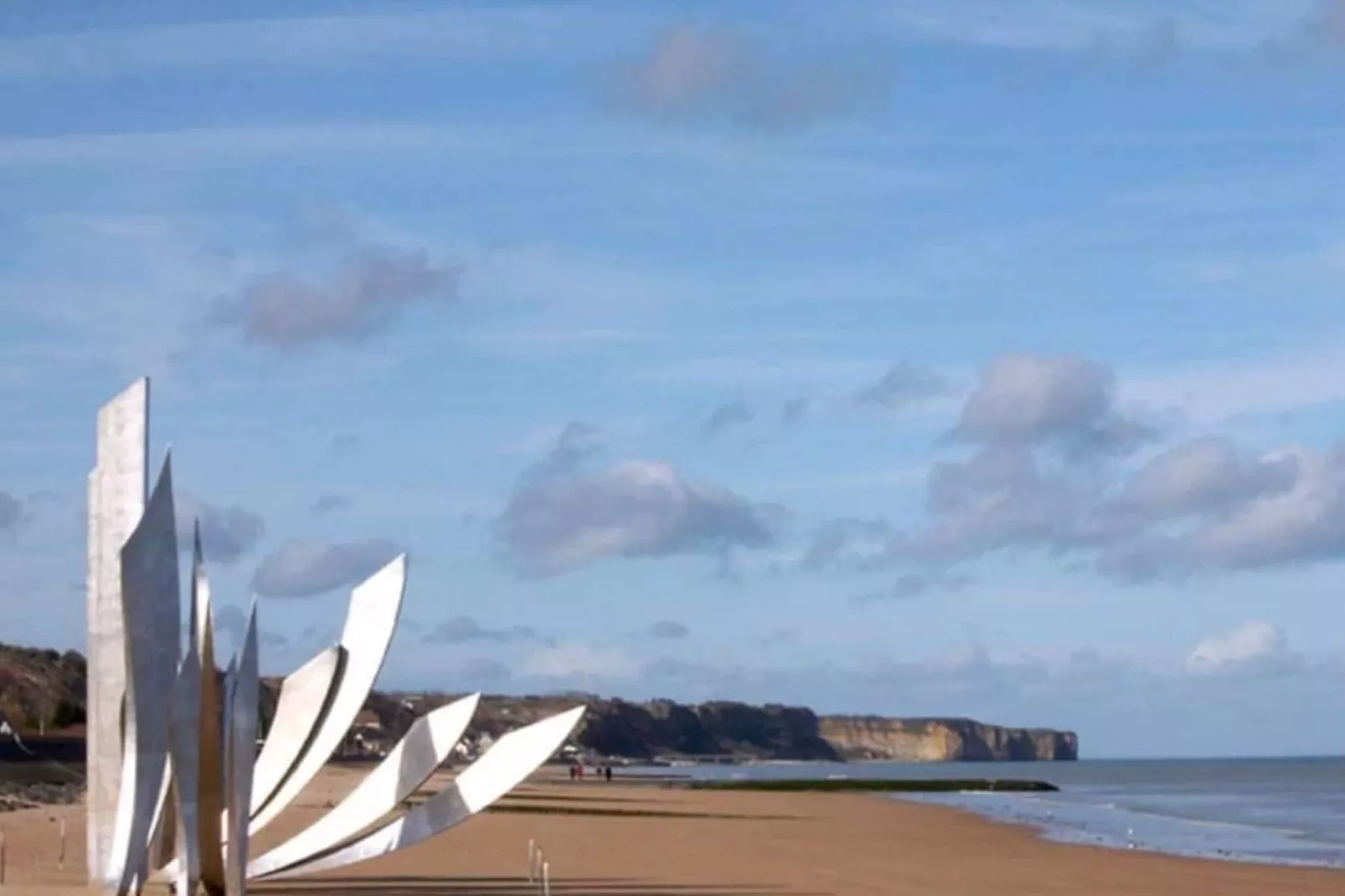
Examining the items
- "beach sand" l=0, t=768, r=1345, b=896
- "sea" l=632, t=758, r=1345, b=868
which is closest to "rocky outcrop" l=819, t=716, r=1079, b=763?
"sea" l=632, t=758, r=1345, b=868

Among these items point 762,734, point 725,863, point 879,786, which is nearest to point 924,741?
point 762,734

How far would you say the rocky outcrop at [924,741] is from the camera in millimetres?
178125

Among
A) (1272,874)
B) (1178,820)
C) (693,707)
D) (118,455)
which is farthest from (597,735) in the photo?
(118,455)

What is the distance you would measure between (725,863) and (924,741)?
15848cm

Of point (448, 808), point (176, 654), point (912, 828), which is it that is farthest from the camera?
point (912, 828)

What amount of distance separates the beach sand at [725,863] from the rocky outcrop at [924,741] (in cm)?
13997

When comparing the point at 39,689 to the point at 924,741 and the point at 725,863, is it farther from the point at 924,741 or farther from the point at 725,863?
the point at 924,741

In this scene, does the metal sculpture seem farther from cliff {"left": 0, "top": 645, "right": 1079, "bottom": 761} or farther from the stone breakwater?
cliff {"left": 0, "top": 645, "right": 1079, "bottom": 761}

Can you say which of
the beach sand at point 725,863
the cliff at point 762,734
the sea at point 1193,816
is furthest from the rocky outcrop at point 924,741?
the beach sand at point 725,863

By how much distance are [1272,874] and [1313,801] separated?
32537 millimetres

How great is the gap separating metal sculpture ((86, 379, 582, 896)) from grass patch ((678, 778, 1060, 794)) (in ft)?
141

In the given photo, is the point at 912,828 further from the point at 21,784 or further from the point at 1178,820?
the point at 21,784

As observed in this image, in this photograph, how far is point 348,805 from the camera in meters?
17.5

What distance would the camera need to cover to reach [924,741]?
18025 centimetres
